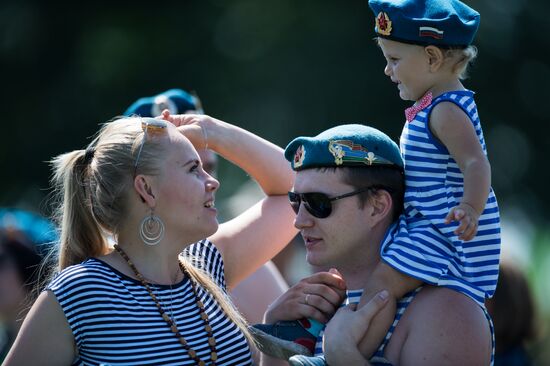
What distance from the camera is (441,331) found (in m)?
3.44

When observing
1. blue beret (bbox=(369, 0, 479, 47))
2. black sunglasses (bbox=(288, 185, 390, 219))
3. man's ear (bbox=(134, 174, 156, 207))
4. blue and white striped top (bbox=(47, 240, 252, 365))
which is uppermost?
blue beret (bbox=(369, 0, 479, 47))

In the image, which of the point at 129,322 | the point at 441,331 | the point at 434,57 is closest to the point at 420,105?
the point at 434,57

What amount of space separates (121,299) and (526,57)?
11.2m

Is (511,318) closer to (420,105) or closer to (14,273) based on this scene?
(420,105)

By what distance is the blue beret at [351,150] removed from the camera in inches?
146

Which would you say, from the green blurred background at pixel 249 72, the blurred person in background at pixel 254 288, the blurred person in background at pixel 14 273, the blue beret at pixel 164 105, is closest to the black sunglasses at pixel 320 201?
the blurred person in background at pixel 254 288

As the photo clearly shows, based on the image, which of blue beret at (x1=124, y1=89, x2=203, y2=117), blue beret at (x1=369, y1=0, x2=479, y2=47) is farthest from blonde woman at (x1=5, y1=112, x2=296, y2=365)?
blue beret at (x1=124, y1=89, x2=203, y2=117)

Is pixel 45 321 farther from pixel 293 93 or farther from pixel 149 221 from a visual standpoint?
pixel 293 93

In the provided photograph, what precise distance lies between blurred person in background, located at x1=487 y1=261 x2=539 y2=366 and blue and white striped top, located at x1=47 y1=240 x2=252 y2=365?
6.58 feet

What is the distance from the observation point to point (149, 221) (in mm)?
3871

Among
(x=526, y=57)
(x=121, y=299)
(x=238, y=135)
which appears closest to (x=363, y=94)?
(x=526, y=57)

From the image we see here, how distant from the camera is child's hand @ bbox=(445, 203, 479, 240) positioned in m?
3.34

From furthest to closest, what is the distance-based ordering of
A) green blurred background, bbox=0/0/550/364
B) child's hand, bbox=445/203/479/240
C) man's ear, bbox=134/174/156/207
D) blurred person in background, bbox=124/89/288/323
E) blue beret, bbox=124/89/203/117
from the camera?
green blurred background, bbox=0/0/550/364 → blue beret, bbox=124/89/203/117 → blurred person in background, bbox=124/89/288/323 → man's ear, bbox=134/174/156/207 → child's hand, bbox=445/203/479/240

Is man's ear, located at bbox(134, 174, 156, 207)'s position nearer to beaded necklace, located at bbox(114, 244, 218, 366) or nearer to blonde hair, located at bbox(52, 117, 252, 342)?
blonde hair, located at bbox(52, 117, 252, 342)
